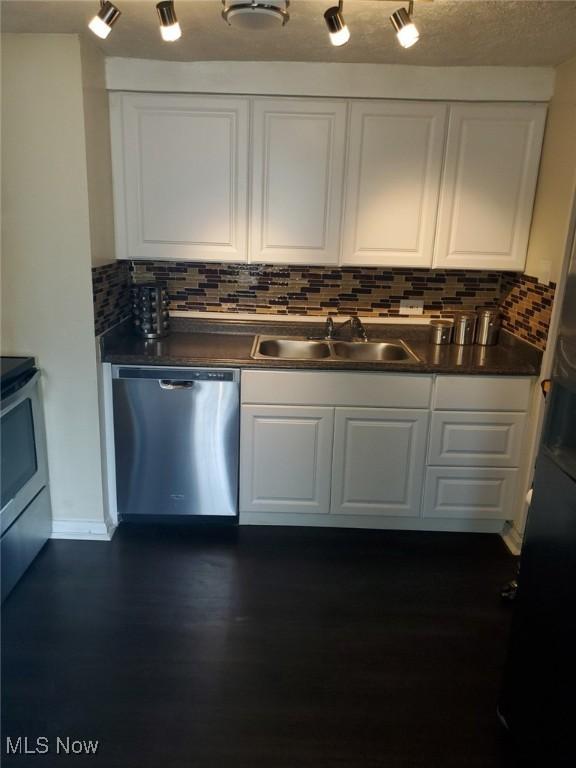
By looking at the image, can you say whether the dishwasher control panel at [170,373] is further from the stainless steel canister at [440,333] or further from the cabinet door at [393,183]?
the stainless steel canister at [440,333]

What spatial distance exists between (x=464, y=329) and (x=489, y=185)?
72 centimetres

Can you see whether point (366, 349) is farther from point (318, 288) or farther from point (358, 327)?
point (318, 288)

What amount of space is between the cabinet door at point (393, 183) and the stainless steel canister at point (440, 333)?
0.36 metres

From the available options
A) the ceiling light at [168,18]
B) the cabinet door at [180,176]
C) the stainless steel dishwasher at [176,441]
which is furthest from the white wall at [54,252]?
the ceiling light at [168,18]

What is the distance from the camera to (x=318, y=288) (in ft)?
10.4

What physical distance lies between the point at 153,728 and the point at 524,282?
2538mm

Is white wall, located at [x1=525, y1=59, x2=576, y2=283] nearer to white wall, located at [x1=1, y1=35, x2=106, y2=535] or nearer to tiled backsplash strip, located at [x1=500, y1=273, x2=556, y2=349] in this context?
tiled backsplash strip, located at [x1=500, y1=273, x2=556, y2=349]

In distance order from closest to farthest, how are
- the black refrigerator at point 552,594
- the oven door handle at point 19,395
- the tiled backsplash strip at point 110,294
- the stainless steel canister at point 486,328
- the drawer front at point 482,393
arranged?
the black refrigerator at point 552,594 → the oven door handle at point 19,395 → the tiled backsplash strip at point 110,294 → the drawer front at point 482,393 → the stainless steel canister at point 486,328

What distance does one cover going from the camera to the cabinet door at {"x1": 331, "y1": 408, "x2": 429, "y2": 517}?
2.70 meters

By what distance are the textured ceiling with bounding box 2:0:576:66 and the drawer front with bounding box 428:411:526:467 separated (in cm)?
155

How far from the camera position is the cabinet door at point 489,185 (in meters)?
2.64

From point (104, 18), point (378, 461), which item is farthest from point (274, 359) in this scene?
point (104, 18)

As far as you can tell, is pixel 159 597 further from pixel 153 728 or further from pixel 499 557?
pixel 499 557

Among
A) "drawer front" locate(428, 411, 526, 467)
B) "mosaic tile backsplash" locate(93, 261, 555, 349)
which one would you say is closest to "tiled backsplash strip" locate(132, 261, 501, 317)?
"mosaic tile backsplash" locate(93, 261, 555, 349)
